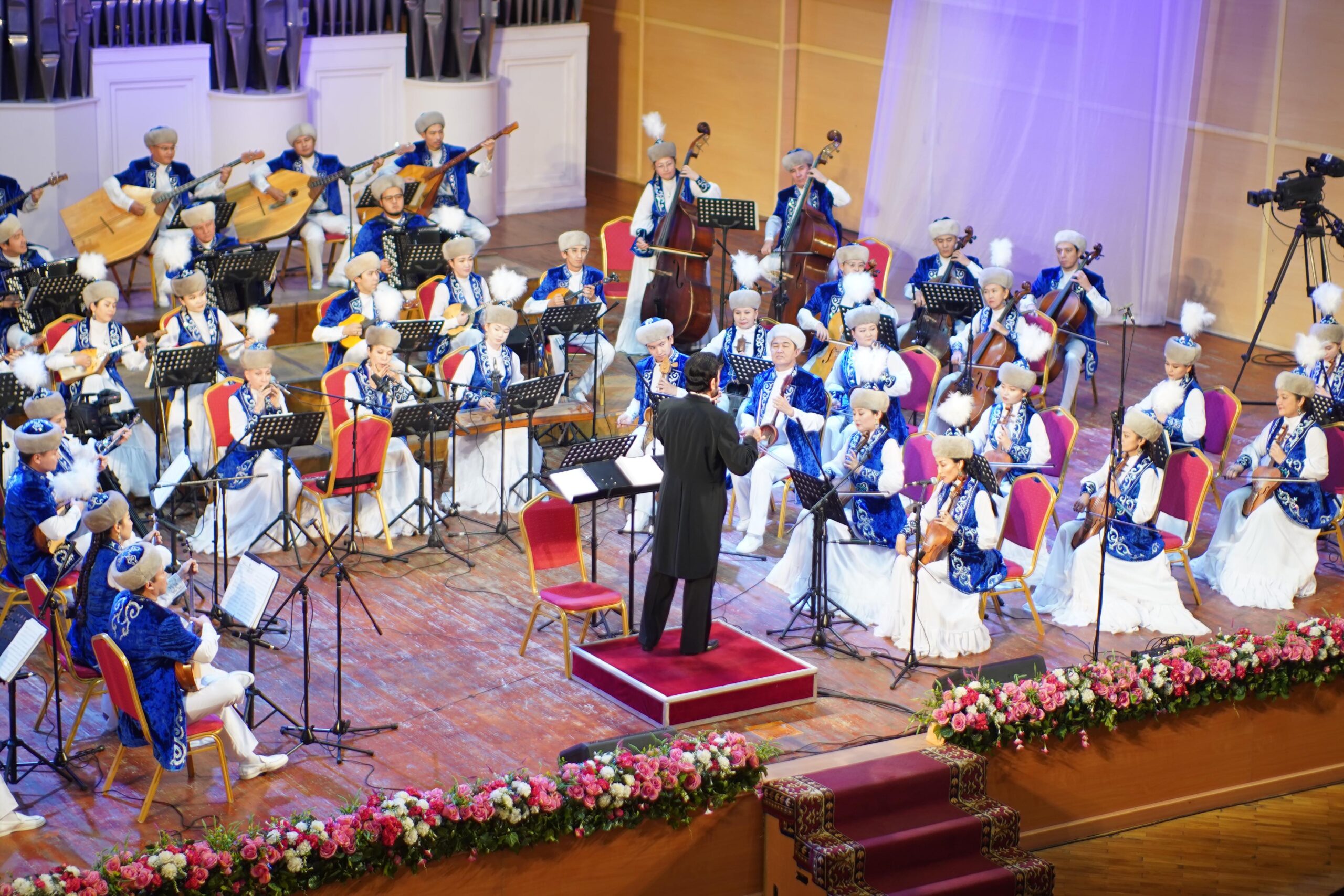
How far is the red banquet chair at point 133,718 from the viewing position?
694 centimetres

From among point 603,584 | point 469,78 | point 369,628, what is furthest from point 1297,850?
point 469,78

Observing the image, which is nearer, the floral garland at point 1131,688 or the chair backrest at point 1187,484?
the floral garland at point 1131,688

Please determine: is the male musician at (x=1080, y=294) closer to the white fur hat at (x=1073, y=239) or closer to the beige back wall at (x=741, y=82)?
the white fur hat at (x=1073, y=239)

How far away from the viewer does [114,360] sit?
34.1 ft

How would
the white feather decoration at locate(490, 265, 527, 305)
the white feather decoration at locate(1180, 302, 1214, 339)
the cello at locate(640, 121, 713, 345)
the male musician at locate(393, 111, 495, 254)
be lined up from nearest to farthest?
the white feather decoration at locate(1180, 302, 1214, 339) < the white feather decoration at locate(490, 265, 527, 305) < the cello at locate(640, 121, 713, 345) < the male musician at locate(393, 111, 495, 254)

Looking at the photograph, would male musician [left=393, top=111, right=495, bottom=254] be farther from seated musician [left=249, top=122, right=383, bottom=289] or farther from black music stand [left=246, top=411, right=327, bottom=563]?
black music stand [left=246, top=411, right=327, bottom=563]

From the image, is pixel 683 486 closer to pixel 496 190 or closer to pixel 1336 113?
pixel 1336 113

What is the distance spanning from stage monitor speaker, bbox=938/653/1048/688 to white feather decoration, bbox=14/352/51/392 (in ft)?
16.9

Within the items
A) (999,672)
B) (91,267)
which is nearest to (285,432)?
(91,267)

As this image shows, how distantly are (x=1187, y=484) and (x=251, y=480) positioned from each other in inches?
197

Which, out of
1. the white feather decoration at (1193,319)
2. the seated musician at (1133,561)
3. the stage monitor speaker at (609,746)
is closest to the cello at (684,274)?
the white feather decoration at (1193,319)

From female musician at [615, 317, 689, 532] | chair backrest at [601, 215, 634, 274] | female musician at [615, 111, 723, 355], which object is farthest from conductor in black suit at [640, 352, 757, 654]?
chair backrest at [601, 215, 634, 274]

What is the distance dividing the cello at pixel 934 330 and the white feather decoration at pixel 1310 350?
2.40m

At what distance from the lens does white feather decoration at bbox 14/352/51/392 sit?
31.8ft
